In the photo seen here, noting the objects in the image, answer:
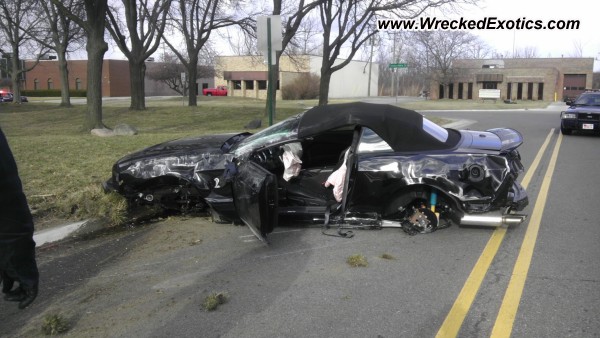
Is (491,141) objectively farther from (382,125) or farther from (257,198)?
(257,198)

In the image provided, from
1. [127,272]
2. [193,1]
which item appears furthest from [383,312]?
[193,1]

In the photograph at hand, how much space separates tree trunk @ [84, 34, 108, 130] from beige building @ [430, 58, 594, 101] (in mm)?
50364

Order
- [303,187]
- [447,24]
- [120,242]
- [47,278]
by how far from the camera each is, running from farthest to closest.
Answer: [447,24]
[303,187]
[120,242]
[47,278]

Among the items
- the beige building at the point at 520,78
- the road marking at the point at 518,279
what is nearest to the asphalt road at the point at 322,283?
the road marking at the point at 518,279

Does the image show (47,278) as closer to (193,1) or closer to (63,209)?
(63,209)

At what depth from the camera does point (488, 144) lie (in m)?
5.63

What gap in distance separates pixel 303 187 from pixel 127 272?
2.31 metres

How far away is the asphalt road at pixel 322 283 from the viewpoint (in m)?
3.51

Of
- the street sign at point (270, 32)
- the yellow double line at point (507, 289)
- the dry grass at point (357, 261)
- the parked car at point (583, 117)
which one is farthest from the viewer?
the parked car at point (583, 117)

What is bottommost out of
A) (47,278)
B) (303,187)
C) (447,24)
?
(47,278)

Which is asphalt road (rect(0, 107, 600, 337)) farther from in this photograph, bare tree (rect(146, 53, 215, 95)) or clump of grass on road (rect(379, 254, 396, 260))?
bare tree (rect(146, 53, 215, 95))

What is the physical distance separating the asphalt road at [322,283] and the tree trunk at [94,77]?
1165cm

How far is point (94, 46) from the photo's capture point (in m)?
16.1

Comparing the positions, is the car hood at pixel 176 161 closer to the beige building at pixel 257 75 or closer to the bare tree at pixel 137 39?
the bare tree at pixel 137 39
